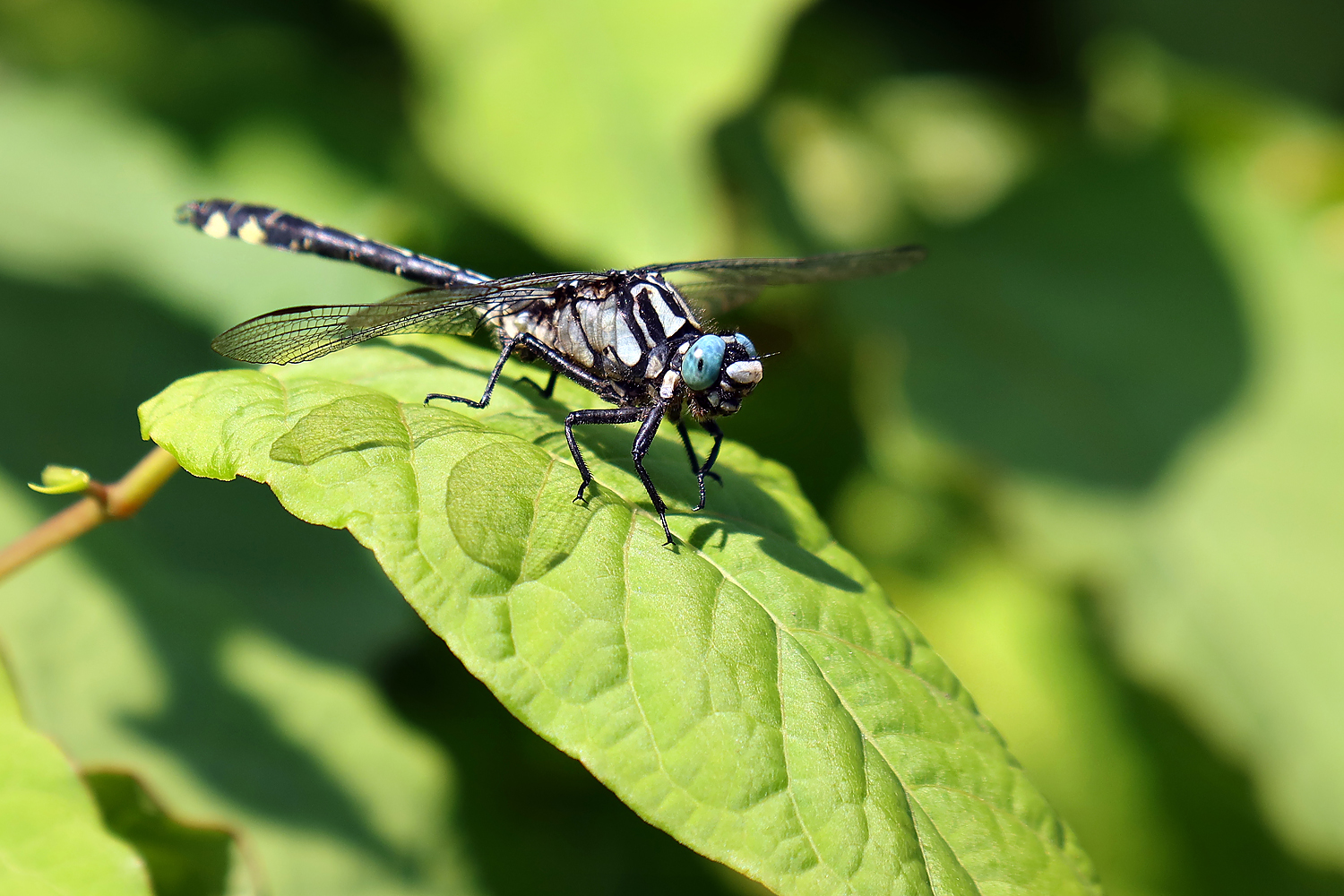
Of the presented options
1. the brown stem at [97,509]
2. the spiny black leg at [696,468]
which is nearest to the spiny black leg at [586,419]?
the spiny black leg at [696,468]

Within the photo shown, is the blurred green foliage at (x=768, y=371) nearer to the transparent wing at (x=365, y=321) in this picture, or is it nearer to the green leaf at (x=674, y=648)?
the transparent wing at (x=365, y=321)

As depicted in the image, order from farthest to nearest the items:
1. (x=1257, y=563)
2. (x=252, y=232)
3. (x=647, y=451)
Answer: (x=1257, y=563) → (x=252, y=232) → (x=647, y=451)

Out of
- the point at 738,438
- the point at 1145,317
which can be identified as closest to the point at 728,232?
the point at 738,438

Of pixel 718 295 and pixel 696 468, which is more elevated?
pixel 718 295

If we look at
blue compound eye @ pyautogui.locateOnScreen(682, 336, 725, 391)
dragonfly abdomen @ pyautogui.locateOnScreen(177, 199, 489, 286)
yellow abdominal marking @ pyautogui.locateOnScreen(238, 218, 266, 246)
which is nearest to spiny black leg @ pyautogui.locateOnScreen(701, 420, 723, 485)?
blue compound eye @ pyautogui.locateOnScreen(682, 336, 725, 391)

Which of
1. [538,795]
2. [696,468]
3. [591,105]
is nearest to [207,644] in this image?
[538,795]

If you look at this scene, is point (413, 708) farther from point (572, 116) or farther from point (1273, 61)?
point (1273, 61)

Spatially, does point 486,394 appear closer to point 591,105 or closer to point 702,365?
point 702,365
